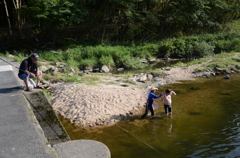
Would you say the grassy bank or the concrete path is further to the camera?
the grassy bank

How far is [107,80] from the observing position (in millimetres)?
12516

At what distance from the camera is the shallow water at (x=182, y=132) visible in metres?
5.91

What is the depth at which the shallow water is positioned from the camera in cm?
591

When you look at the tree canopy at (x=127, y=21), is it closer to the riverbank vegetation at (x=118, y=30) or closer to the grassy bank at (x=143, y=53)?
the riverbank vegetation at (x=118, y=30)

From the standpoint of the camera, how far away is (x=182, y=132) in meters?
6.96

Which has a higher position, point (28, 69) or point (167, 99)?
point (28, 69)

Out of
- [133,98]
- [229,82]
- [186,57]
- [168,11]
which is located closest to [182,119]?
[133,98]

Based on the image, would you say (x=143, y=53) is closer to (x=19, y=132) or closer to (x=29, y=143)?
(x=19, y=132)

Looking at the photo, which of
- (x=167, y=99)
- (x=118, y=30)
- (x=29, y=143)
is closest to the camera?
(x=29, y=143)

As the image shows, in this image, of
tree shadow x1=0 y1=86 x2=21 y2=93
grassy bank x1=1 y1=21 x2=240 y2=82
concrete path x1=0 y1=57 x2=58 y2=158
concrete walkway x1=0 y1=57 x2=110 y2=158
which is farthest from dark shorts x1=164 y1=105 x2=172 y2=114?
grassy bank x1=1 y1=21 x2=240 y2=82

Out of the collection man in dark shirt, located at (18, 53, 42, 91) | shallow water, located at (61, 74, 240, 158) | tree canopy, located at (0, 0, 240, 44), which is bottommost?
shallow water, located at (61, 74, 240, 158)

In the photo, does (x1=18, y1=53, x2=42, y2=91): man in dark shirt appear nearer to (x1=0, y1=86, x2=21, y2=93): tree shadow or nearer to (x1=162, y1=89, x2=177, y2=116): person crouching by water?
(x1=0, y1=86, x2=21, y2=93): tree shadow

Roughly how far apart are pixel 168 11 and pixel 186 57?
8.34 meters

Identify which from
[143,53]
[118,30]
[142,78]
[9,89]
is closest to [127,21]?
[118,30]
